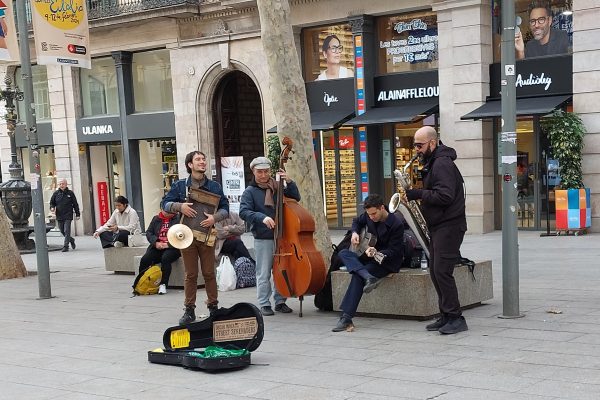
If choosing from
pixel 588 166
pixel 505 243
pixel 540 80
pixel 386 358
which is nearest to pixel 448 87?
pixel 540 80

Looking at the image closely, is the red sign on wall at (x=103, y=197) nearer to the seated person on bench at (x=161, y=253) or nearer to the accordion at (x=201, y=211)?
the seated person on bench at (x=161, y=253)

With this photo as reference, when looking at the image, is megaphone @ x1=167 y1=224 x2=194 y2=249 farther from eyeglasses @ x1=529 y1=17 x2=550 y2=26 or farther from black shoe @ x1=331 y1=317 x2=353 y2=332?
eyeglasses @ x1=529 y1=17 x2=550 y2=26

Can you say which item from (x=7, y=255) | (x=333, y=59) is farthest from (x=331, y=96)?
(x=7, y=255)

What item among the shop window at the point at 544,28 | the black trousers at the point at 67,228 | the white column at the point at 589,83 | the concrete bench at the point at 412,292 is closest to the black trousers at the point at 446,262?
the concrete bench at the point at 412,292

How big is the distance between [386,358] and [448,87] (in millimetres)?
11648

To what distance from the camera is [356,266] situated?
7.78 metres

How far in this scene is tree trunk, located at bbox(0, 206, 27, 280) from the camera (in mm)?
14047

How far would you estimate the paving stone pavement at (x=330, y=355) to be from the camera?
5723 mm

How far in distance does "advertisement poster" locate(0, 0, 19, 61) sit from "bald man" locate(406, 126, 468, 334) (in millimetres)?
7529

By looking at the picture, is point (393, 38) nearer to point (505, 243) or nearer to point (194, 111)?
point (194, 111)

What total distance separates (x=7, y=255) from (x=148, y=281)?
4245mm

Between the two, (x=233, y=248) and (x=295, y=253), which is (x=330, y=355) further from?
(x=233, y=248)

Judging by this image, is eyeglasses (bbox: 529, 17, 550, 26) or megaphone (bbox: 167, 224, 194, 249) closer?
megaphone (bbox: 167, 224, 194, 249)

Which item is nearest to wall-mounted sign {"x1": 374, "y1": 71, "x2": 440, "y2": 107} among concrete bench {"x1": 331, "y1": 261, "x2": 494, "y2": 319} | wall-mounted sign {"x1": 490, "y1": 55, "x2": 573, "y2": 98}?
wall-mounted sign {"x1": 490, "y1": 55, "x2": 573, "y2": 98}
